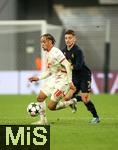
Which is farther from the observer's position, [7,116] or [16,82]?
[16,82]

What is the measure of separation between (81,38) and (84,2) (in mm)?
2904

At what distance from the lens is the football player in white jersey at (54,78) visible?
40.0 ft

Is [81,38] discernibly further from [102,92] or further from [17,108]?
[17,108]

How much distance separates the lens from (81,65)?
12.7m

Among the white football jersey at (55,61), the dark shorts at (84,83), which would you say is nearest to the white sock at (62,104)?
the dark shorts at (84,83)

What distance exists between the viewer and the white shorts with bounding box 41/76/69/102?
1236 centimetres

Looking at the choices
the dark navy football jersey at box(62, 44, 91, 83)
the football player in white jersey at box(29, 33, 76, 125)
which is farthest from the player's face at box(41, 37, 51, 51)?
the dark navy football jersey at box(62, 44, 91, 83)

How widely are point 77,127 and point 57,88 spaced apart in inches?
33.8

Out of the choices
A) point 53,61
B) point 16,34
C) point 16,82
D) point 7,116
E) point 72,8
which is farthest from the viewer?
point 72,8

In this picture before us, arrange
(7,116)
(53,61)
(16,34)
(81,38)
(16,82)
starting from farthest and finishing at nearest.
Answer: (81,38), (16,34), (16,82), (7,116), (53,61)

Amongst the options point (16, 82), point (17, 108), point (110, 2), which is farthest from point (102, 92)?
point (17, 108)

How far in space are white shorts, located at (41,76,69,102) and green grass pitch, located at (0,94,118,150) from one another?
52 cm

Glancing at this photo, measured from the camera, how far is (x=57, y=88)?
1242cm

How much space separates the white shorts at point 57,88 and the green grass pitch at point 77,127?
52 centimetres
